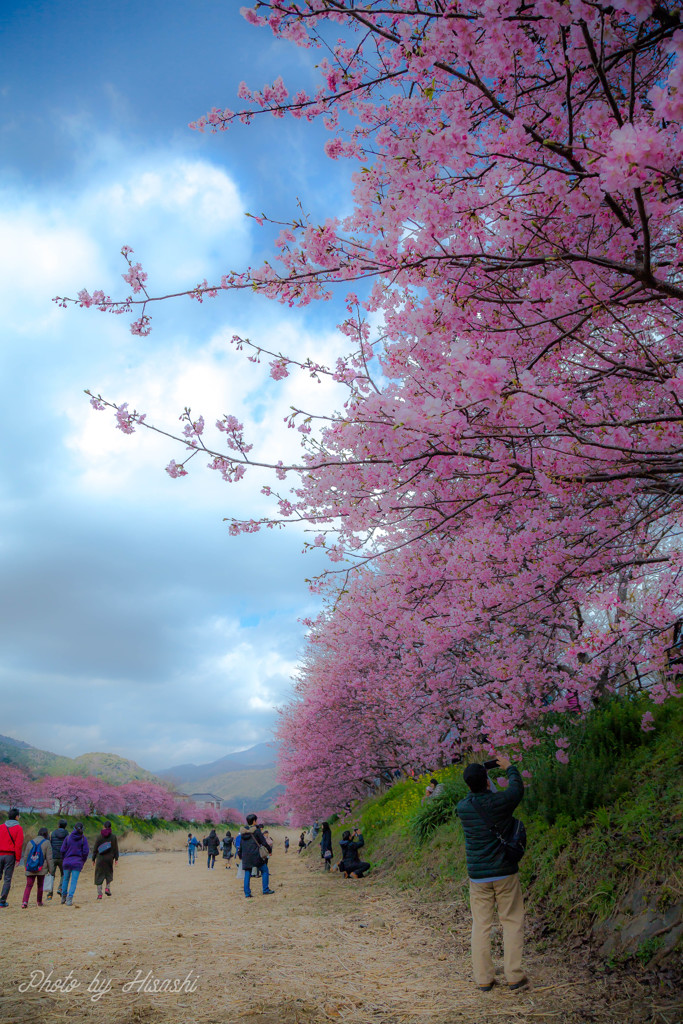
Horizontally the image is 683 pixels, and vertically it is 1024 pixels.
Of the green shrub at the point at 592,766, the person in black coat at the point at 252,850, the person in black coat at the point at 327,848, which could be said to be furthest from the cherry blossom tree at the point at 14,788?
the green shrub at the point at 592,766

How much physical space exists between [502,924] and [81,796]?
56.6m

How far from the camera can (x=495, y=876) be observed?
4.41m

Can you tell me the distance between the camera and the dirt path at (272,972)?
3.92 m

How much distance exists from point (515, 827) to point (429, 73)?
560 centimetres

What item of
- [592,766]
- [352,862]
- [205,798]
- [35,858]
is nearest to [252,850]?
[352,862]

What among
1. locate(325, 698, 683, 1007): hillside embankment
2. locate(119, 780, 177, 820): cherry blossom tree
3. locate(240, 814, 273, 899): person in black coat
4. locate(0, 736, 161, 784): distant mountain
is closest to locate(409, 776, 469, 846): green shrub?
locate(325, 698, 683, 1007): hillside embankment

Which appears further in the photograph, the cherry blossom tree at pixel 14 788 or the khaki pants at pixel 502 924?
the cherry blossom tree at pixel 14 788

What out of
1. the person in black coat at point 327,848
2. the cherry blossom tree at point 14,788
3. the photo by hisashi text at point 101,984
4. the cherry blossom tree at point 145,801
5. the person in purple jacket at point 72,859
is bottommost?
the cherry blossom tree at point 145,801

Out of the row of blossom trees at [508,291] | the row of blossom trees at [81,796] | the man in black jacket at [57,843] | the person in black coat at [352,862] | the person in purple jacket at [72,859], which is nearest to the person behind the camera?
the row of blossom trees at [508,291]

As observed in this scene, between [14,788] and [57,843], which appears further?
[14,788]

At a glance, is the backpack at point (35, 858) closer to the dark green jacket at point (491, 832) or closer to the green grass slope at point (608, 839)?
the green grass slope at point (608, 839)

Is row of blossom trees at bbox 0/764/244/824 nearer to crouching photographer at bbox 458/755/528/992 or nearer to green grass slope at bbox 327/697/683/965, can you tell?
green grass slope at bbox 327/697/683/965

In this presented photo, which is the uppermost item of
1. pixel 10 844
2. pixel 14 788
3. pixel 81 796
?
pixel 10 844

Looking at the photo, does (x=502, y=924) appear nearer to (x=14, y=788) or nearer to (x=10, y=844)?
(x=10, y=844)
